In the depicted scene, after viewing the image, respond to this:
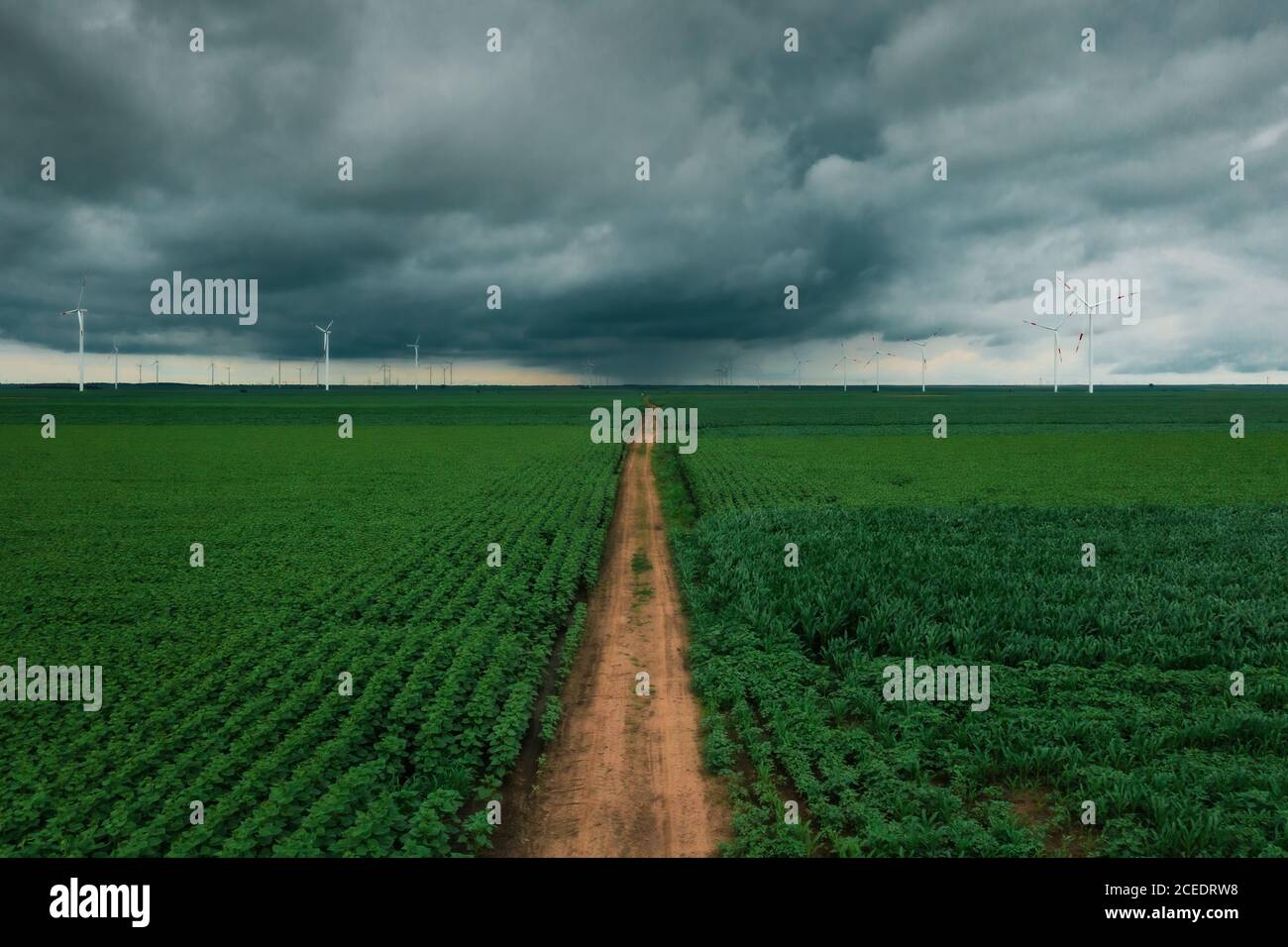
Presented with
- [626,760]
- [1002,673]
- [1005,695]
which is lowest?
[626,760]

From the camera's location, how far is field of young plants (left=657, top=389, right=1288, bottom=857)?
26.4 ft

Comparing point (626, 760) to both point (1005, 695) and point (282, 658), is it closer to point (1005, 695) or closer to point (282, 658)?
point (1005, 695)

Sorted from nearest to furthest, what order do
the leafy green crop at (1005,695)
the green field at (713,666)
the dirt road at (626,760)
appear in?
1. the leafy green crop at (1005,695)
2. the green field at (713,666)
3. the dirt road at (626,760)

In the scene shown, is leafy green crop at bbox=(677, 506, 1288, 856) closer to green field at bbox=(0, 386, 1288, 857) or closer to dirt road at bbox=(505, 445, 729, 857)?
green field at bbox=(0, 386, 1288, 857)

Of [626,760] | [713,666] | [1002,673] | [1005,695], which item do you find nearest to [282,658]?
[626,760]

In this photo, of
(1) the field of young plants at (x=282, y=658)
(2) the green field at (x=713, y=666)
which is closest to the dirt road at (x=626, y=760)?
(2) the green field at (x=713, y=666)

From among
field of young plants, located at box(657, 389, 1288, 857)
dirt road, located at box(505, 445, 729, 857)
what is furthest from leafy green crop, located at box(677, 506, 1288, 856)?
dirt road, located at box(505, 445, 729, 857)

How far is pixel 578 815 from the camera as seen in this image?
880 cm

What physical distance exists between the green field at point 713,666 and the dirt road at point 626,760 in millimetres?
492

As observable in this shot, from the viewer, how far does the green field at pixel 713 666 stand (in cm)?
811

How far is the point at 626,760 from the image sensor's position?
10.1 meters

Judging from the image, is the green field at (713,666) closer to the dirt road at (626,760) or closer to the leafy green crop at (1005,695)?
the leafy green crop at (1005,695)

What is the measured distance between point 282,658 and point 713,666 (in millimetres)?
8243

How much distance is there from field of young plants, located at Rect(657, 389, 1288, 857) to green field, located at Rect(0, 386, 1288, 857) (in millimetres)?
60
